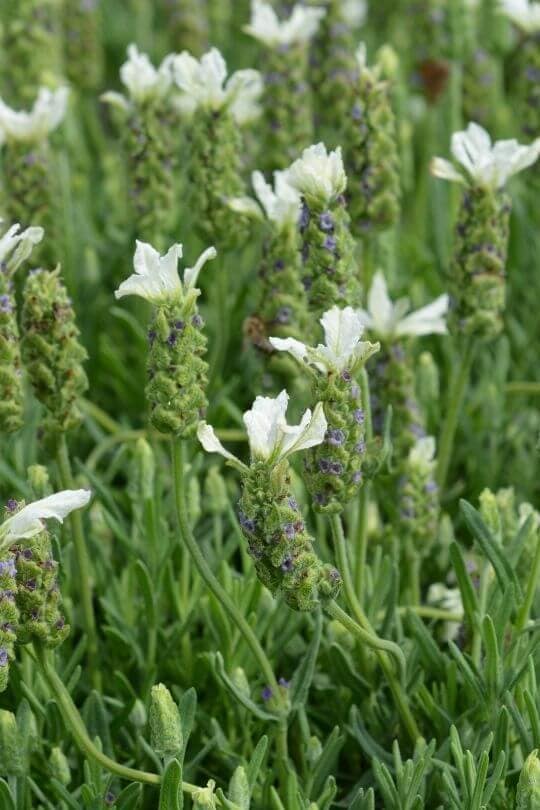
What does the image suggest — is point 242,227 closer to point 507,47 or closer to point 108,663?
point 108,663

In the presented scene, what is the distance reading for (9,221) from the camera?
10.4 ft

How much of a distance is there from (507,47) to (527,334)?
1.04 metres

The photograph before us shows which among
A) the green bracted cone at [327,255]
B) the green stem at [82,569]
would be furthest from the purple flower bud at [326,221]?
the green stem at [82,569]

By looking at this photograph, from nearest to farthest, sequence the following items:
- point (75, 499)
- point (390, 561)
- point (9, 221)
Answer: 1. point (75, 499)
2. point (390, 561)
3. point (9, 221)

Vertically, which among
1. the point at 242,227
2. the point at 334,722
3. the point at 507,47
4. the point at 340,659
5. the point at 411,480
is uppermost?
the point at 507,47

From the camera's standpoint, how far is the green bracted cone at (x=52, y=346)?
2.26 m

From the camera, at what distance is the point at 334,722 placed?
8.05ft

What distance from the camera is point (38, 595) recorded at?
192 centimetres

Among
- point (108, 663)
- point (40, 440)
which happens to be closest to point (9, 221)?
point (40, 440)

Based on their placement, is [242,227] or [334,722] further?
[242,227]

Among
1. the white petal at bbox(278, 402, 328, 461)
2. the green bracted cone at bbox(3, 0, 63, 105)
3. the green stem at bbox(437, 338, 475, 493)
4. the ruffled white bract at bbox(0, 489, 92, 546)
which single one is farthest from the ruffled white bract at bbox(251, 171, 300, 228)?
the green bracted cone at bbox(3, 0, 63, 105)

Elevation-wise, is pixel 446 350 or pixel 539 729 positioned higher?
pixel 446 350

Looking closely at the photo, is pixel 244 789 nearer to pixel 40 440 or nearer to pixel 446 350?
pixel 40 440

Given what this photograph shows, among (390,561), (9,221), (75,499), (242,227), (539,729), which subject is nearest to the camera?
(75,499)
